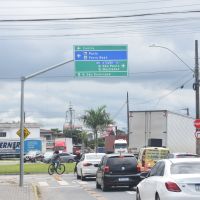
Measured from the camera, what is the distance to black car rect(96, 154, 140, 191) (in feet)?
86.9

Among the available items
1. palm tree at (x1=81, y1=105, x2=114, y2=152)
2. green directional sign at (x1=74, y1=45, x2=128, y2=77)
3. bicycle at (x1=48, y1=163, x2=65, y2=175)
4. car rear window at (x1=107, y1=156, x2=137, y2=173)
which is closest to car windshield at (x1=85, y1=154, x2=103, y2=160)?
green directional sign at (x1=74, y1=45, x2=128, y2=77)

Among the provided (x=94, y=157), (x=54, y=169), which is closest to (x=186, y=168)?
(x=94, y=157)

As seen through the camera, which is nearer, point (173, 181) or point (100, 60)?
point (173, 181)

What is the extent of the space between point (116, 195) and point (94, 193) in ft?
4.99

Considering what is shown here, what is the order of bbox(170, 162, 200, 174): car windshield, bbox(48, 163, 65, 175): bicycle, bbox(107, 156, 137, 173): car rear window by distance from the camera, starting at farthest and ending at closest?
bbox(48, 163, 65, 175): bicycle < bbox(107, 156, 137, 173): car rear window < bbox(170, 162, 200, 174): car windshield

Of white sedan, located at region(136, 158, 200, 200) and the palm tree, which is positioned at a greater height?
the palm tree

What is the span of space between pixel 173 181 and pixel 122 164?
1260 centimetres

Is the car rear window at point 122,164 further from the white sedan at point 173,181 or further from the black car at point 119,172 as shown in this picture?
the white sedan at point 173,181

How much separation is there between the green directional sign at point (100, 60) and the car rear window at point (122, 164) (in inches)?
331

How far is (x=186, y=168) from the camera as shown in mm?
15188

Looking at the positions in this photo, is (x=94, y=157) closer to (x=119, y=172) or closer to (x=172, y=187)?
(x=119, y=172)

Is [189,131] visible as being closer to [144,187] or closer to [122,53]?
[122,53]

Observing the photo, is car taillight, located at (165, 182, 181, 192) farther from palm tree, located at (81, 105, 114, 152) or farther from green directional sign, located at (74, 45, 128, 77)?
palm tree, located at (81, 105, 114, 152)

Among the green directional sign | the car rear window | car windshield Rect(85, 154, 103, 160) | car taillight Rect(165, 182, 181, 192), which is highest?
the green directional sign
